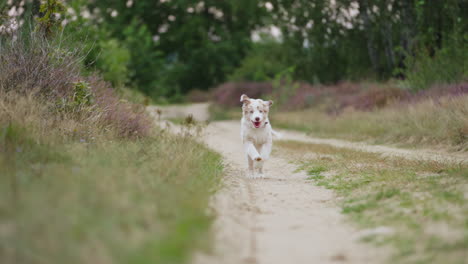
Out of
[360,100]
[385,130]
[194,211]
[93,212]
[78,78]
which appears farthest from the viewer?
[360,100]

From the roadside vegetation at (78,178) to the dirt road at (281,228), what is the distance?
287mm

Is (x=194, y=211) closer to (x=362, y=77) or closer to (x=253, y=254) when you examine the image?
(x=253, y=254)

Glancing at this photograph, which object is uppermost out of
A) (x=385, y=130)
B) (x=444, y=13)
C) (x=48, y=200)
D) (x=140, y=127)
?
(x=444, y=13)

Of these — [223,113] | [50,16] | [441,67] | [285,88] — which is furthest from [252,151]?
[223,113]

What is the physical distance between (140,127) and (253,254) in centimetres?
731

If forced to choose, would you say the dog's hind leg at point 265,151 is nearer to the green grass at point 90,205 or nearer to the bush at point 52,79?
the green grass at point 90,205

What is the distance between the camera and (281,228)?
542 cm

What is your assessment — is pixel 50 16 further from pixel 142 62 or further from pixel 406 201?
pixel 142 62

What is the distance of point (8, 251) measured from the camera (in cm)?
359

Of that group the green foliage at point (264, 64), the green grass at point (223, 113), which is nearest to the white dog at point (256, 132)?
the green grass at point (223, 113)

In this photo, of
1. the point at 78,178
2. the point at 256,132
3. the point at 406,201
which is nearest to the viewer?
the point at 78,178

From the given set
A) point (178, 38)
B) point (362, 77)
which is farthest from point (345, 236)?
point (178, 38)

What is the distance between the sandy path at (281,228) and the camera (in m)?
4.39

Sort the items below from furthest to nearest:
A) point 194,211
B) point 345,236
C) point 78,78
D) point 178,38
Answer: point 178,38 → point 78,78 → point 345,236 → point 194,211
